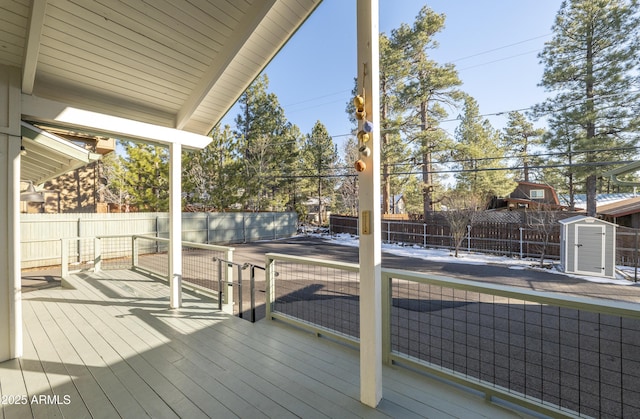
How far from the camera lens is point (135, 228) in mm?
9945

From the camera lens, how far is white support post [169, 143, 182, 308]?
3332 mm

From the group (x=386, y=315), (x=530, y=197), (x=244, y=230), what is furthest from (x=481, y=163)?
(x=386, y=315)

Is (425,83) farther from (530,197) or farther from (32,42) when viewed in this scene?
(32,42)

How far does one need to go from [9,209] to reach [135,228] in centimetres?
873

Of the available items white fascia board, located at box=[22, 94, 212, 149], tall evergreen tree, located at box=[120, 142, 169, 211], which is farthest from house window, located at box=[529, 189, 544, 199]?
tall evergreen tree, located at box=[120, 142, 169, 211]

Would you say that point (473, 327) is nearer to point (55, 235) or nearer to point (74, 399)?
point (74, 399)

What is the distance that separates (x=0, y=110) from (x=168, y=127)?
1381 millimetres

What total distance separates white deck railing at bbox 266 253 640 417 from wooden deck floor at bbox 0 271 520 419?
20cm

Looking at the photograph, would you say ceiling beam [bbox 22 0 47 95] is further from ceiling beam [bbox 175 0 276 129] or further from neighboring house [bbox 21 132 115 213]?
neighboring house [bbox 21 132 115 213]

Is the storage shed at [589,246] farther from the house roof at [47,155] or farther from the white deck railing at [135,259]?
the house roof at [47,155]

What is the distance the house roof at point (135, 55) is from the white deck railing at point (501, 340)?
79.8 inches

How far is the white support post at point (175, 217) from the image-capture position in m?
3.33

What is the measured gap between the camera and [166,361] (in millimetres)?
2271

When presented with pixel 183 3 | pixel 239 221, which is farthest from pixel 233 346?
pixel 239 221
